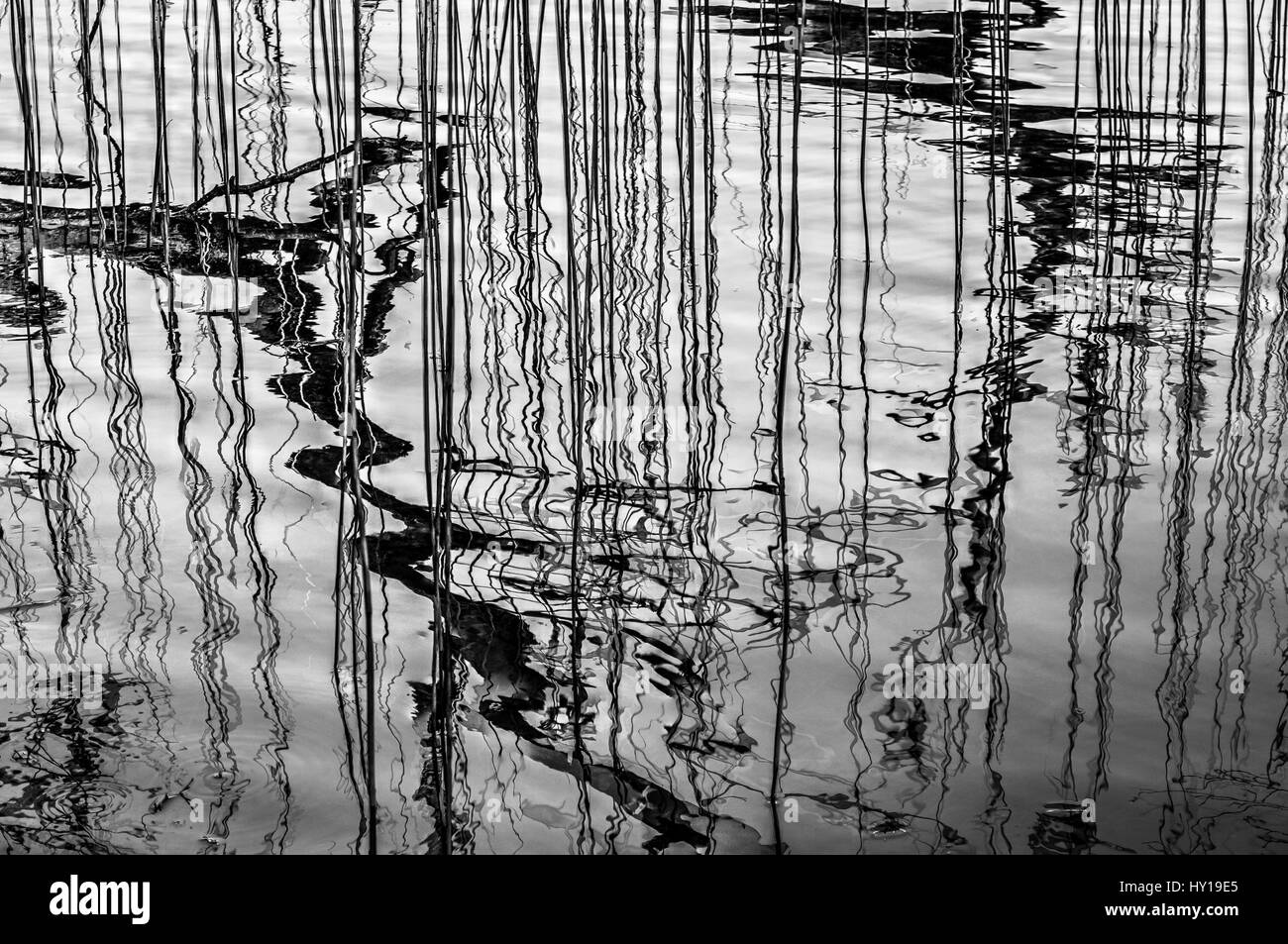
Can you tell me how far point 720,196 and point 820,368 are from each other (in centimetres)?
92

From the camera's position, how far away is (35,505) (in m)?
2.00

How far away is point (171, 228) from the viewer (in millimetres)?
2979

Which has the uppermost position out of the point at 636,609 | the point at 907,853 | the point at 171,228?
the point at 171,228

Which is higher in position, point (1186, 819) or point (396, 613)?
point (396, 613)

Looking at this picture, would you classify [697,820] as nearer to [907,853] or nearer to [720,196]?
[907,853]

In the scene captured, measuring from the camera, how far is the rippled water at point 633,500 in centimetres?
148

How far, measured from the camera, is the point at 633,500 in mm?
2051

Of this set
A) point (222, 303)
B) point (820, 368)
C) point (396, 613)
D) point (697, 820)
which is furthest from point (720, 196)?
point (697, 820)

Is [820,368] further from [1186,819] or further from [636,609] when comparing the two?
[1186,819]

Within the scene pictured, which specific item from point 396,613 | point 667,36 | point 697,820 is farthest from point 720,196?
point 697,820

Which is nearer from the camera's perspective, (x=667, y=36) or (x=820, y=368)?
(x=820, y=368)

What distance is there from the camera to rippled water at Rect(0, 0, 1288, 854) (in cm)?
148

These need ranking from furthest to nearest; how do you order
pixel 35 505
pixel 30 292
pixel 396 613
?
pixel 30 292
pixel 35 505
pixel 396 613
